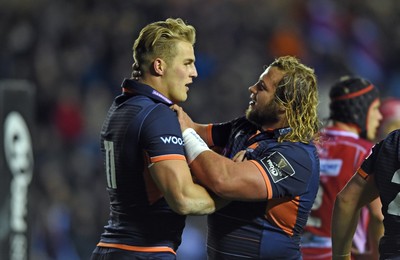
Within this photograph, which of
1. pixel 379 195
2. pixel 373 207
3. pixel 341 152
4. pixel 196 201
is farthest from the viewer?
pixel 341 152

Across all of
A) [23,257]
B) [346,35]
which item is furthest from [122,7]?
[23,257]

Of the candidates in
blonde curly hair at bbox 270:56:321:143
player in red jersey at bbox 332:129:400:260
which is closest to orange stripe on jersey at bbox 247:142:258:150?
blonde curly hair at bbox 270:56:321:143

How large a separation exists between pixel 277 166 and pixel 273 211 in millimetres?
294

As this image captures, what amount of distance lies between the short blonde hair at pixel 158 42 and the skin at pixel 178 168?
0.03 m

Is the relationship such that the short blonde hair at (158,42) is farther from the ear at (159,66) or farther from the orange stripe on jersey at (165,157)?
Answer: the orange stripe on jersey at (165,157)

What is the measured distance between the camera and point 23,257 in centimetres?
663

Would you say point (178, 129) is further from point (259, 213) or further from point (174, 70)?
point (259, 213)

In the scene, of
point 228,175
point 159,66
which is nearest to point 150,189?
point 228,175

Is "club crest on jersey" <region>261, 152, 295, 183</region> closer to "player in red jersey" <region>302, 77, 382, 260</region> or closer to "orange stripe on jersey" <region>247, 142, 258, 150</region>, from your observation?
"orange stripe on jersey" <region>247, 142, 258, 150</region>

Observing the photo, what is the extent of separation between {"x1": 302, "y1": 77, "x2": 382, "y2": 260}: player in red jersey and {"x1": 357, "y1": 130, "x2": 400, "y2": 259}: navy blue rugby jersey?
1415 mm

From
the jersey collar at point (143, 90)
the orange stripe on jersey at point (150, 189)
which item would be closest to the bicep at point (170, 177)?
the orange stripe on jersey at point (150, 189)

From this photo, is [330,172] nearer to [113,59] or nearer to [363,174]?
[363,174]

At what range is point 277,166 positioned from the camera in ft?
16.8

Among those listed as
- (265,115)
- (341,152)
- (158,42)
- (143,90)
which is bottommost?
(341,152)
